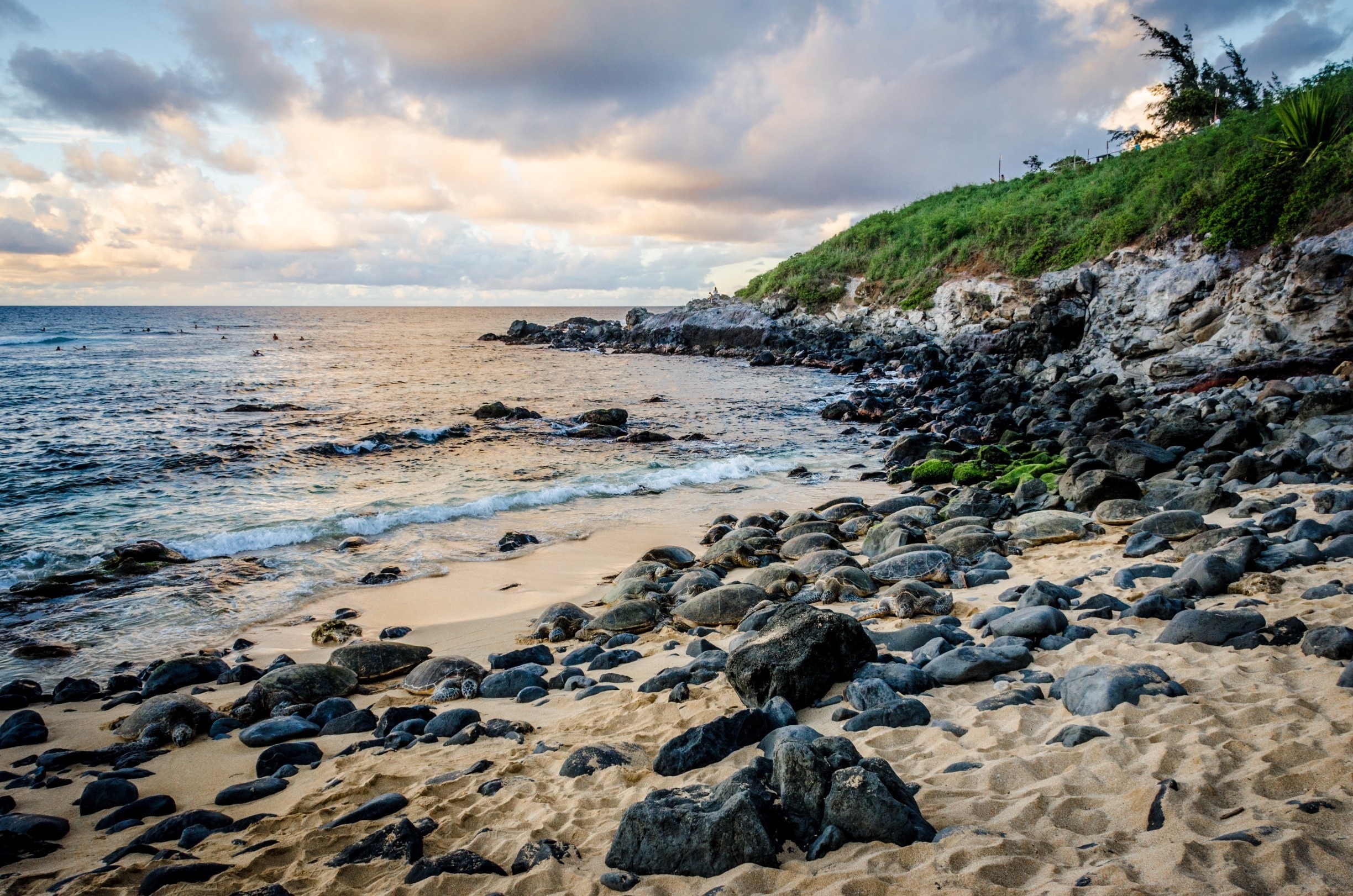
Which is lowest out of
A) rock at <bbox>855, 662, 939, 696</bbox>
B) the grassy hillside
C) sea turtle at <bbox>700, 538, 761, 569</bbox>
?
sea turtle at <bbox>700, 538, 761, 569</bbox>

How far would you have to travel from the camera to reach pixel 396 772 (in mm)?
3992

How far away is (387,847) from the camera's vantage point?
10.2 ft

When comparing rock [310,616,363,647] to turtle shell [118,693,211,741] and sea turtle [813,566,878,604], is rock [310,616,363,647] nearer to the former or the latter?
turtle shell [118,693,211,741]

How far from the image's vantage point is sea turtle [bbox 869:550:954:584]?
22.5ft

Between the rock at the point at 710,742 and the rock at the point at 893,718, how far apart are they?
472mm

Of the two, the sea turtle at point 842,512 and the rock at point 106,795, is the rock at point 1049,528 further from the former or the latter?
the rock at point 106,795

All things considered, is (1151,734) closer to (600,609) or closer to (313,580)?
(600,609)

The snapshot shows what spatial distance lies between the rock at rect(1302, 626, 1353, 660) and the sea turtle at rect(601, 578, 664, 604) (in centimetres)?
510

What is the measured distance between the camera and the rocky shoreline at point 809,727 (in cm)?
270

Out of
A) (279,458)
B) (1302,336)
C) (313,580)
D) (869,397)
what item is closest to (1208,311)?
(1302,336)

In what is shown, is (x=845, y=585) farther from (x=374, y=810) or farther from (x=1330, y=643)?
(x=374, y=810)

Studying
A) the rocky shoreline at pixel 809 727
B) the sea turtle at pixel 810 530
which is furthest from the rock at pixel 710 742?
the sea turtle at pixel 810 530

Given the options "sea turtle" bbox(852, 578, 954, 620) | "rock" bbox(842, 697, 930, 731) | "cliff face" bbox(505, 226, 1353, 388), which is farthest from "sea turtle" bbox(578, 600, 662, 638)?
"cliff face" bbox(505, 226, 1353, 388)

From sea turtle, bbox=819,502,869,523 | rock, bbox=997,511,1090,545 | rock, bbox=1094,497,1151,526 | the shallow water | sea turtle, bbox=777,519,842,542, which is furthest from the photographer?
sea turtle, bbox=819,502,869,523
